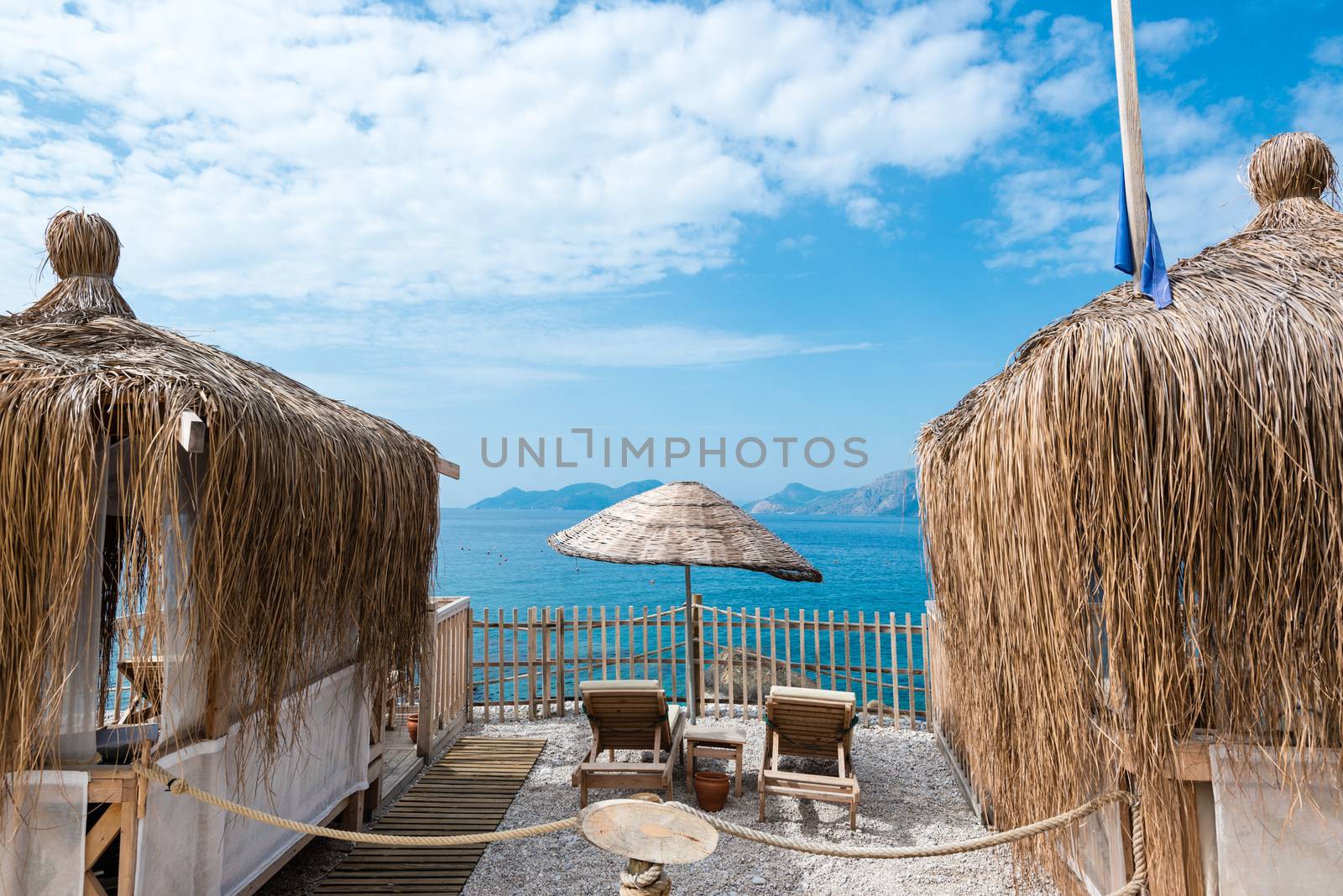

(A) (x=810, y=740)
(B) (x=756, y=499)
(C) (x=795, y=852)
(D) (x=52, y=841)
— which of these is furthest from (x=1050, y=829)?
(B) (x=756, y=499)

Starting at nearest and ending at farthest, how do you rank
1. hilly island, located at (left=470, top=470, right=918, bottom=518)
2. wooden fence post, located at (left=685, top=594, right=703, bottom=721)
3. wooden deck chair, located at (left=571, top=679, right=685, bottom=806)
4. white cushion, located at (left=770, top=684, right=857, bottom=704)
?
wooden deck chair, located at (left=571, top=679, right=685, bottom=806) → white cushion, located at (left=770, top=684, right=857, bottom=704) → wooden fence post, located at (left=685, top=594, right=703, bottom=721) → hilly island, located at (left=470, top=470, right=918, bottom=518)

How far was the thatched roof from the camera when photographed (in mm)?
6691

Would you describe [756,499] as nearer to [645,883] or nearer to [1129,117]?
[1129,117]

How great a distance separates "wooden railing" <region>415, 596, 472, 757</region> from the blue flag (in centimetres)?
593

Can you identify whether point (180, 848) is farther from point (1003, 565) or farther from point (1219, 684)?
point (1219, 684)

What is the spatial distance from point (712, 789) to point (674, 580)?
7103 cm

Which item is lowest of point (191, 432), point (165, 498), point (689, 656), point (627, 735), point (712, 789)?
point (712, 789)

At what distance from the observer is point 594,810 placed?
101 inches

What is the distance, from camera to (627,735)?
6250 mm

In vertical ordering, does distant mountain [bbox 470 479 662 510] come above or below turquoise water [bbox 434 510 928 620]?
above

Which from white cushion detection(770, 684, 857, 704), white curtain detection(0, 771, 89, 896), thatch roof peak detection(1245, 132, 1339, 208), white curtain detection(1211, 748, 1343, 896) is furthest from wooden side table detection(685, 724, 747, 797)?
thatch roof peak detection(1245, 132, 1339, 208)

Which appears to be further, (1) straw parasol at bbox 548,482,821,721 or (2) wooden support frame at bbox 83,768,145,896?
(1) straw parasol at bbox 548,482,821,721

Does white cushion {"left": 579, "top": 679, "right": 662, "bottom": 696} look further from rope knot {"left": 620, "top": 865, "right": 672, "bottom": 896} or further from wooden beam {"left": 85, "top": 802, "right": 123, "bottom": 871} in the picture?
rope knot {"left": 620, "top": 865, "right": 672, "bottom": 896}

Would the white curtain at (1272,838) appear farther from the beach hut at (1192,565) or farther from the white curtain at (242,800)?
the white curtain at (242,800)
